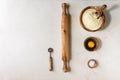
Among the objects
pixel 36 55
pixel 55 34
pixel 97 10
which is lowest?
pixel 36 55

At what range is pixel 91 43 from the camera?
2.15 meters

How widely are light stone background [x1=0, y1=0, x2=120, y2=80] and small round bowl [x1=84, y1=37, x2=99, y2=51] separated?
1.7 inches

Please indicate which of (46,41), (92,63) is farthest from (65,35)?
(92,63)

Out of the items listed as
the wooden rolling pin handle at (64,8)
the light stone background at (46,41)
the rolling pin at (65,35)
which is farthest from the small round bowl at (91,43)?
the wooden rolling pin handle at (64,8)

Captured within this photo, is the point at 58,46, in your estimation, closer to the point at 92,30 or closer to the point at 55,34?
the point at 55,34

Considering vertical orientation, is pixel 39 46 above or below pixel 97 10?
below

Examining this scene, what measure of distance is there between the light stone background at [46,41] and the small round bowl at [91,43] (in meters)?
0.04

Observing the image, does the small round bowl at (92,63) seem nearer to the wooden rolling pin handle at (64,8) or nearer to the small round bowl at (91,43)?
the small round bowl at (91,43)

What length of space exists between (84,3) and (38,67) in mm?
853

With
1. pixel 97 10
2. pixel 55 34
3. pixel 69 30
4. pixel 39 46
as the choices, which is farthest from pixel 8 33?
pixel 97 10

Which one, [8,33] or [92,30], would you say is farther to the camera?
[8,33]

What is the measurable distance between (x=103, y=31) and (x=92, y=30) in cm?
12

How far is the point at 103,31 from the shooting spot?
2.16 m

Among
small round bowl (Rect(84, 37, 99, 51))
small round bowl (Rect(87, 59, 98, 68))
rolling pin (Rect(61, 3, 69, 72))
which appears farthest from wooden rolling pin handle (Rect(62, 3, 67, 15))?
small round bowl (Rect(87, 59, 98, 68))
